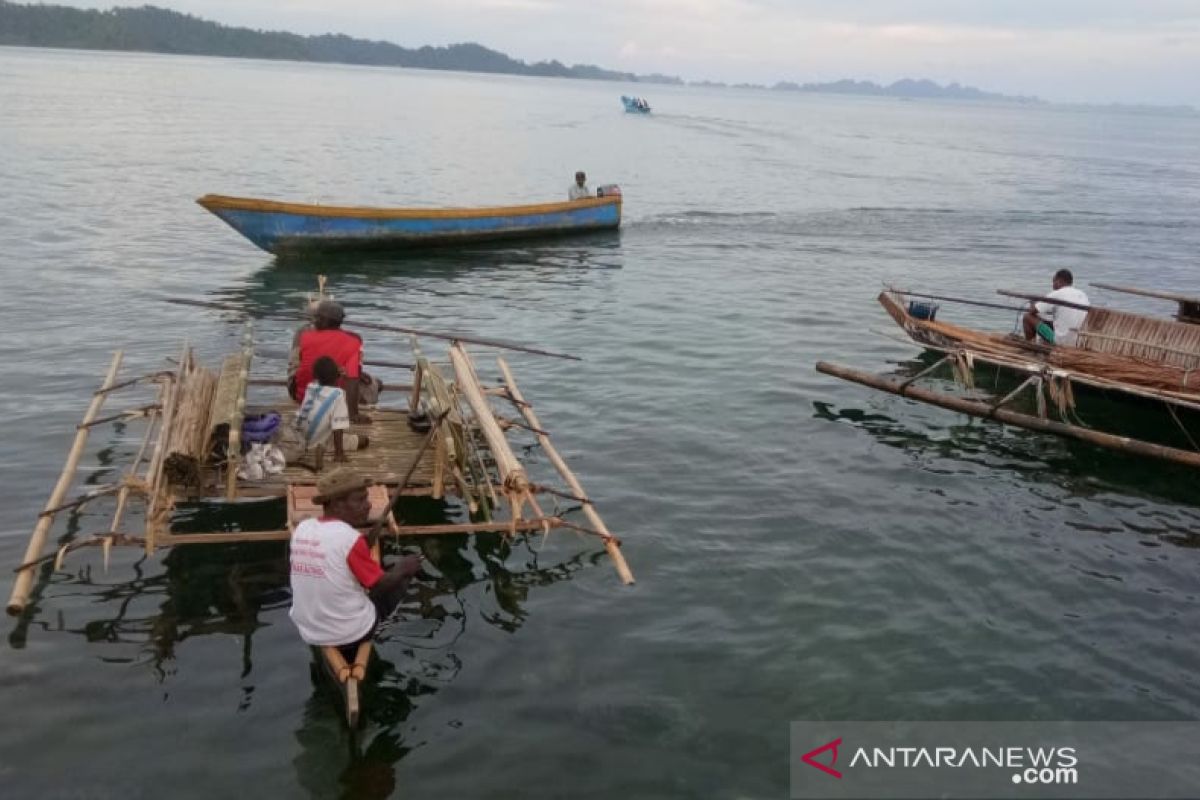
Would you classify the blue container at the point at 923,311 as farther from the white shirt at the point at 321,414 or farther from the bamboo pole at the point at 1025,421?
the white shirt at the point at 321,414

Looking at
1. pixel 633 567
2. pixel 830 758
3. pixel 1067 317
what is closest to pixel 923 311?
pixel 1067 317

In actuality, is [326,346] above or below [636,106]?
below

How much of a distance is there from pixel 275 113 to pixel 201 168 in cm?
4420

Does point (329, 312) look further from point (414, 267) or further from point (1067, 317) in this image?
point (414, 267)

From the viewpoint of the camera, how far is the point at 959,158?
7869 cm

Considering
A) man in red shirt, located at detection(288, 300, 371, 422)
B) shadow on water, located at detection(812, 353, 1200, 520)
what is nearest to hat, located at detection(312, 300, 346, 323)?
man in red shirt, located at detection(288, 300, 371, 422)

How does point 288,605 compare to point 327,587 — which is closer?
point 327,587

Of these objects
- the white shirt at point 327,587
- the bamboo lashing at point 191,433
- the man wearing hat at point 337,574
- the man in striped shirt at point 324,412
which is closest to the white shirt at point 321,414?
the man in striped shirt at point 324,412

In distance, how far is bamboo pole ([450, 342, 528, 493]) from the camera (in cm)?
976

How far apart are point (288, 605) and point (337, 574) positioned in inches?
110

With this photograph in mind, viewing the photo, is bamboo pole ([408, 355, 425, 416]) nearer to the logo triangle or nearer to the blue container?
the logo triangle

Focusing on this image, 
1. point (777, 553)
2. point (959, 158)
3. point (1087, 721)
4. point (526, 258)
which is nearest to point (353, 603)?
point (777, 553)

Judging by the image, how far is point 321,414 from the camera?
10867 mm

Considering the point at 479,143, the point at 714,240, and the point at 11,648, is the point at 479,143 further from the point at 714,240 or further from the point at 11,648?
the point at 11,648
